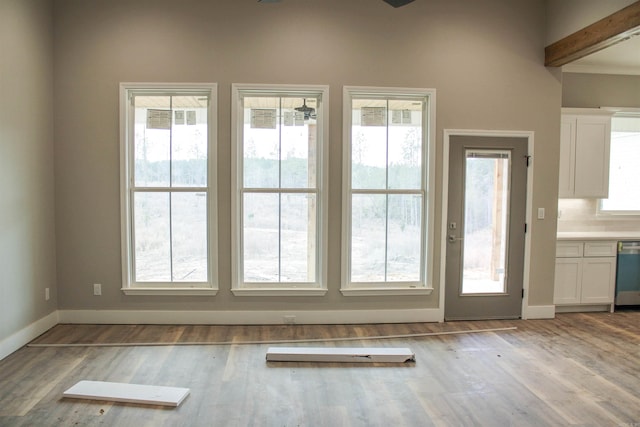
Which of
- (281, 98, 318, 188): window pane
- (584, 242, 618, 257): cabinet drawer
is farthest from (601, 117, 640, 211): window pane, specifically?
(281, 98, 318, 188): window pane

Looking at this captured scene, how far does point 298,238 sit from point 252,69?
5.92 ft

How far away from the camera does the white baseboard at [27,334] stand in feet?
11.4

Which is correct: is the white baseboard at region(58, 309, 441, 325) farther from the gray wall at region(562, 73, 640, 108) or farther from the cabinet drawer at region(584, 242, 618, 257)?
the gray wall at region(562, 73, 640, 108)

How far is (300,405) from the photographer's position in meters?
2.72

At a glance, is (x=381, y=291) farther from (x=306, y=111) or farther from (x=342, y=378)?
(x=306, y=111)

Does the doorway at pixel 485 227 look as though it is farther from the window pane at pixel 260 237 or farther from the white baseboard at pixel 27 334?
the white baseboard at pixel 27 334

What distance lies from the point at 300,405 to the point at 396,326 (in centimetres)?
188

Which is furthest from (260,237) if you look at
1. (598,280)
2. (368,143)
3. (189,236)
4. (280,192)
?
(598,280)

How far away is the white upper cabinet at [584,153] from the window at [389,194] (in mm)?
1874

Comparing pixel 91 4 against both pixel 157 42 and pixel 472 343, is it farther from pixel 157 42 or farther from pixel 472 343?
pixel 472 343

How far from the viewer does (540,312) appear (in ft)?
15.3

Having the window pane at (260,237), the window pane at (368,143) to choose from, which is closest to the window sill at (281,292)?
the window pane at (260,237)

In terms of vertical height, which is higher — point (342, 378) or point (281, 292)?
point (281, 292)

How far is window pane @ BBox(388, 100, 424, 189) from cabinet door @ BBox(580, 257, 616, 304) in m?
2.34
